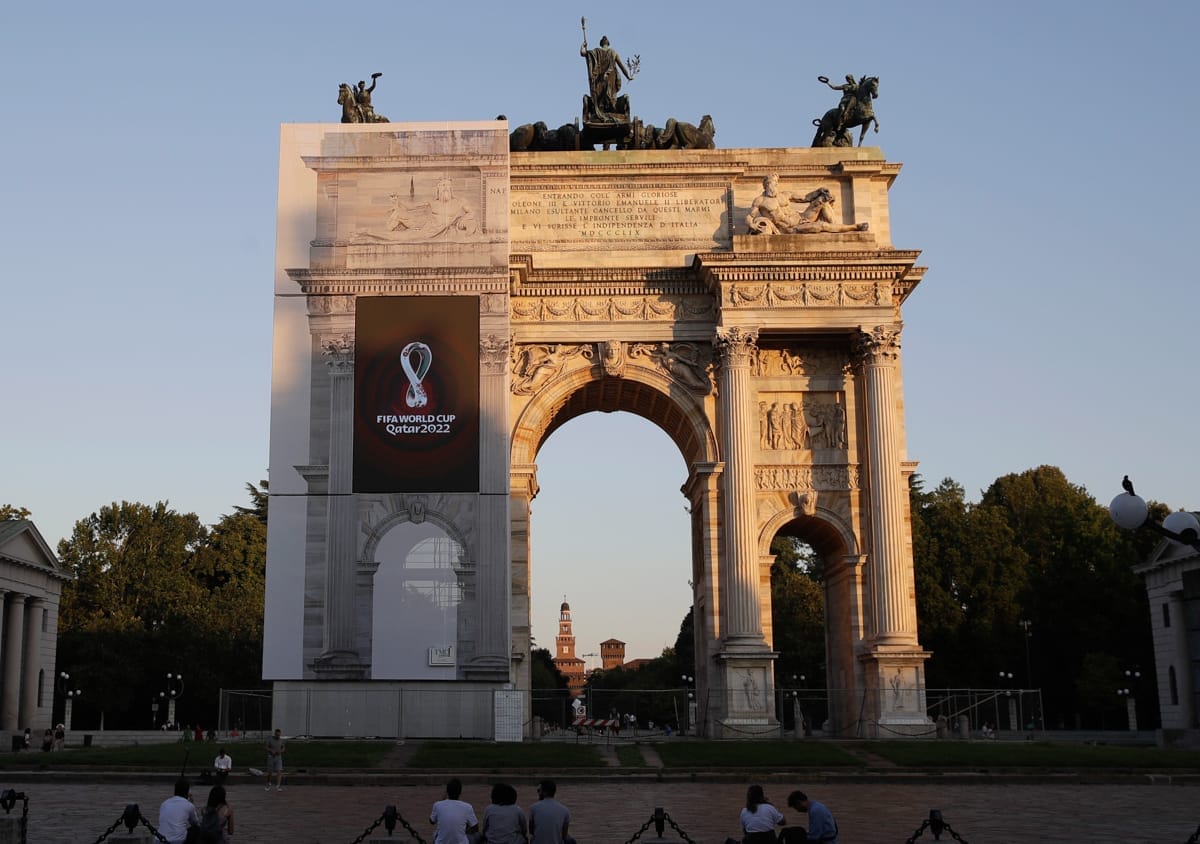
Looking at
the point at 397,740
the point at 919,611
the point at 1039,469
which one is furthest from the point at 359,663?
the point at 1039,469

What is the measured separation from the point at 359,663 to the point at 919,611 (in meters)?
37.8

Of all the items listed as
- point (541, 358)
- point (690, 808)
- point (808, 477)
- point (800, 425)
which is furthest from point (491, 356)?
point (690, 808)

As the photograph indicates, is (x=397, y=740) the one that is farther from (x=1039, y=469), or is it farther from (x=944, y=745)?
(x=1039, y=469)

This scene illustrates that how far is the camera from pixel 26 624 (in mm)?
58000

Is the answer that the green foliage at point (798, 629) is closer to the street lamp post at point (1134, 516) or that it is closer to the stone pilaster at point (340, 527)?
the stone pilaster at point (340, 527)

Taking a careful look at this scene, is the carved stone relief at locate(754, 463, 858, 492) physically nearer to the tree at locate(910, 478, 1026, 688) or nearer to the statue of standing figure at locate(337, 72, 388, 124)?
the statue of standing figure at locate(337, 72, 388, 124)

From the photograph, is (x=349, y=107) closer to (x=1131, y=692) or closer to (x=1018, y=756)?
(x=1018, y=756)

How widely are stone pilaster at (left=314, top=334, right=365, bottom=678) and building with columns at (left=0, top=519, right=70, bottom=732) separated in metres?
21.4

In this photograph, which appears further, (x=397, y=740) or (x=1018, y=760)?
(x=397, y=740)

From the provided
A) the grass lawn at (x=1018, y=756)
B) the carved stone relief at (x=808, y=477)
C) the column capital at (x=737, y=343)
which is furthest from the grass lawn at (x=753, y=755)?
the column capital at (x=737, y=343)

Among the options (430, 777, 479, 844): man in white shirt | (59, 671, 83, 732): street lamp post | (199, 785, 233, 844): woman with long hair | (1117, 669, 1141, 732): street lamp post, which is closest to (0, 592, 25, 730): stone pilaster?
(59, 671, 83, 732): street lamp post

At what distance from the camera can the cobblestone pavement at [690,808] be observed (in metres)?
19.5

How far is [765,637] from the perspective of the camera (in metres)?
39.4

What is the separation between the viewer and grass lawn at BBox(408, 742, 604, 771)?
31.0 meters
